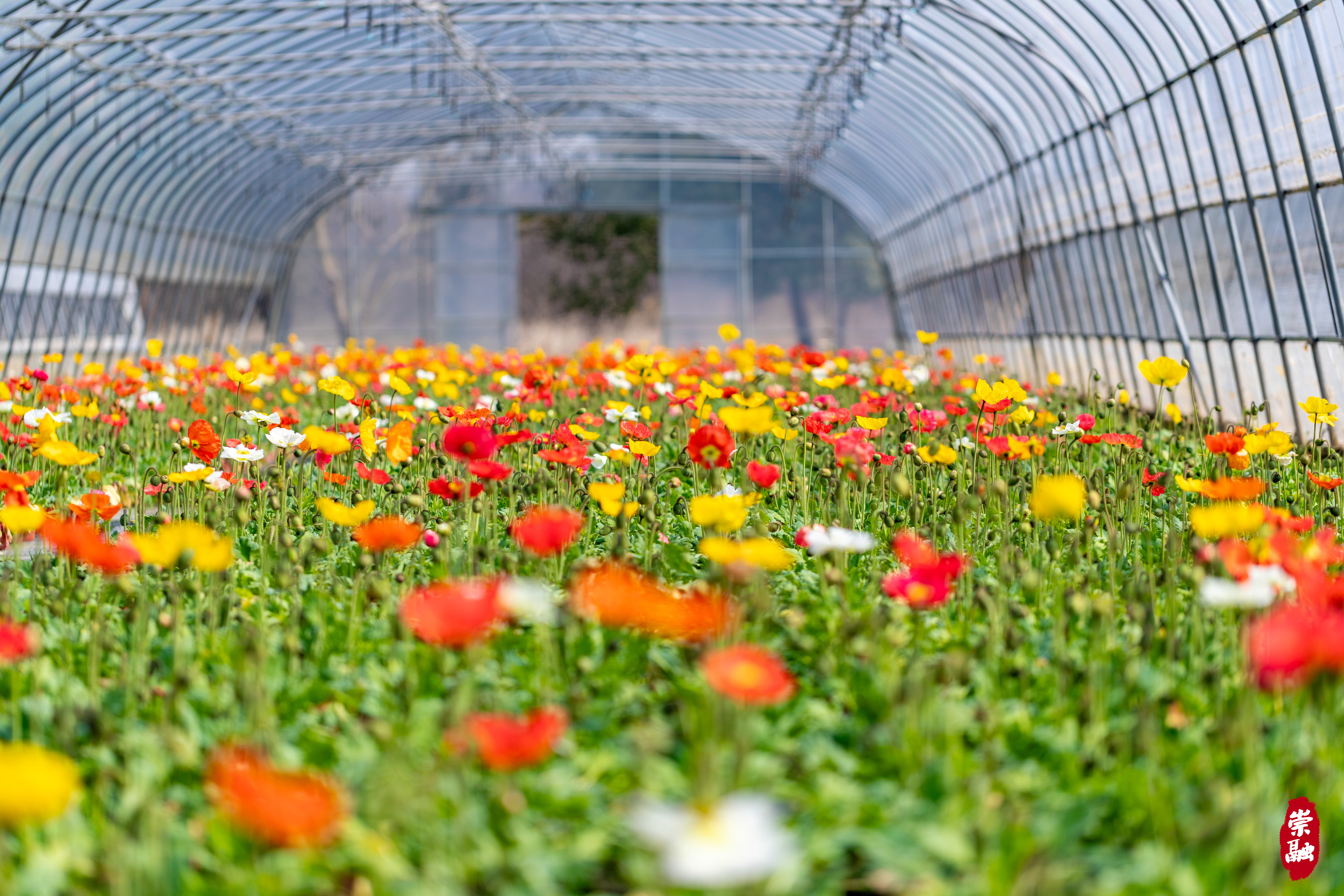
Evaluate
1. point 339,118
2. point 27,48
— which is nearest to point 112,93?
point 27,48

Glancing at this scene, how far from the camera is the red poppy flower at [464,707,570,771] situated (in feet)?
5.63


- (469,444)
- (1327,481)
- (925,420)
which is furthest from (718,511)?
(925,420)

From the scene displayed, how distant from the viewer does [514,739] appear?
5.66ft

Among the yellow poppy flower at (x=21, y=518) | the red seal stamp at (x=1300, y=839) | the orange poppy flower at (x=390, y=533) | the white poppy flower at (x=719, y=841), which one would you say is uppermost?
the yellow poppy flower at (x=21, y=518)

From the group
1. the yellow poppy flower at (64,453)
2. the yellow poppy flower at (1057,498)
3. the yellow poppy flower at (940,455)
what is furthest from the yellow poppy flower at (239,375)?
the yellow poppy flower at (1057,498)

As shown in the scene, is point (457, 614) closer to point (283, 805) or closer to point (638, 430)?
point (283, 805)

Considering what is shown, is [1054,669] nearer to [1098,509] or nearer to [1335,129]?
[1098,509]

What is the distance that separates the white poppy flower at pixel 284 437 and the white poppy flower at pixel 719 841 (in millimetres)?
2836

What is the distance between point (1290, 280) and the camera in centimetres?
928

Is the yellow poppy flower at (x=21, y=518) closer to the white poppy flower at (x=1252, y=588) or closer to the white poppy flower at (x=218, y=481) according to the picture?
the white poppy flower at (x=218, y=481)

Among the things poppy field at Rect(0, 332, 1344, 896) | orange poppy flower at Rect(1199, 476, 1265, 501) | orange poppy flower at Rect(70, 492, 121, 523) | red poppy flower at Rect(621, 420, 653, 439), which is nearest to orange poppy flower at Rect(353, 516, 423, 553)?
poppy field at Rect(0, 332, 1344, 896)

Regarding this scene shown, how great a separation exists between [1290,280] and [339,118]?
1395 centimetres

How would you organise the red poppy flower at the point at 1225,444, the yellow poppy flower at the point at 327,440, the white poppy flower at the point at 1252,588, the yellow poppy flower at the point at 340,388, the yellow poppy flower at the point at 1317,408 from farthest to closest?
the yellow poppy flower at the point at 340,388 → the yellow poppy flower at the point at 1317,408 → the red poppy flower at the point at 1225,444 → the yellow poppy flower at the point at 327,440 → the white poppy flower at the point at 1252,588

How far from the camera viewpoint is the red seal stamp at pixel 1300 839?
7.02ft
